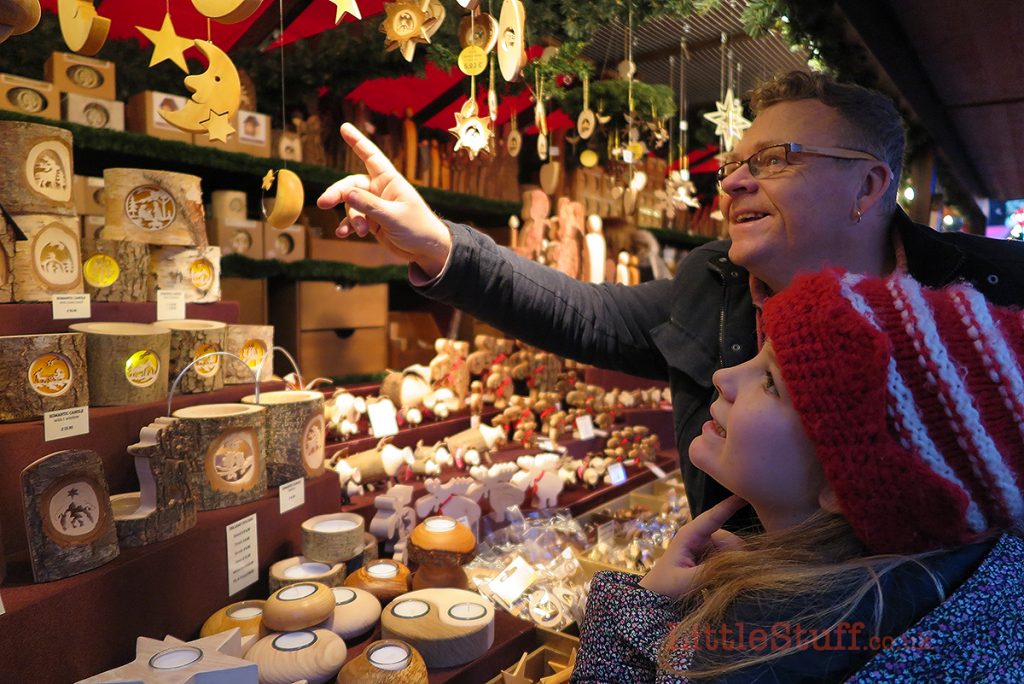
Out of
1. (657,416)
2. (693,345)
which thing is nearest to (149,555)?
(693,345)

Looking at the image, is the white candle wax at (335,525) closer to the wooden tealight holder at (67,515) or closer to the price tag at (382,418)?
the wooden tealight holder at (67,515)

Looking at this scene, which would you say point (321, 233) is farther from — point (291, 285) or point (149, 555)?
point (149, 555)

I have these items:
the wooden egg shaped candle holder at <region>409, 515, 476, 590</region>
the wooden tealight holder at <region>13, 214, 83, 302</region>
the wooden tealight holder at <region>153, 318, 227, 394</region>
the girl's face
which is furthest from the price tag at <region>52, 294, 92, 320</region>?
the girl's face

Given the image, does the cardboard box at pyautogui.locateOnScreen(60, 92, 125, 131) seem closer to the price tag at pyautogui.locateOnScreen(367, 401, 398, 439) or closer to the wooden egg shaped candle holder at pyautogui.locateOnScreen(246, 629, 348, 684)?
the price tag at pyautogui.locateOnScreen(367, 401, 398, 439)

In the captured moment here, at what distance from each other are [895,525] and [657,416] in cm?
242

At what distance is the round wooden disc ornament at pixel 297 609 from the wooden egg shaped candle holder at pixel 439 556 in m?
0.29

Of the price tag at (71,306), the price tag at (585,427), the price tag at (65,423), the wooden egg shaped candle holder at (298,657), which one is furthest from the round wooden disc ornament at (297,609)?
the price tag at (585,427)

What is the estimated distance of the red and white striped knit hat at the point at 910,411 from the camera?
71 centimetres

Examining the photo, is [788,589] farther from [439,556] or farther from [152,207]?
[152,207]

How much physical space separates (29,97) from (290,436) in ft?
4.35

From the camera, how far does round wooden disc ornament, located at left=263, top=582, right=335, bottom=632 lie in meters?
1.22

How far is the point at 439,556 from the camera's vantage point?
1.54 metres

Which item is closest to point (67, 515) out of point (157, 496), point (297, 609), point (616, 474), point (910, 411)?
point (157, 496)

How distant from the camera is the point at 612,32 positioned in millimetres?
2627
